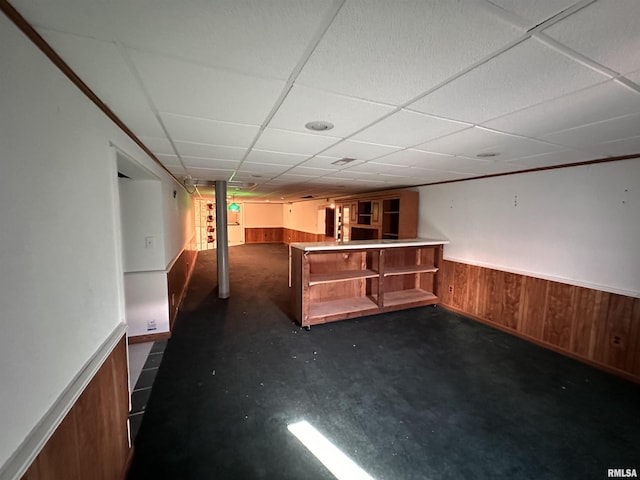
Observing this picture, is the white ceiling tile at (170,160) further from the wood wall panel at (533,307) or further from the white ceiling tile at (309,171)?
the wood wall panel at (533,307)

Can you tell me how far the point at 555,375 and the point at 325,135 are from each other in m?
3.34

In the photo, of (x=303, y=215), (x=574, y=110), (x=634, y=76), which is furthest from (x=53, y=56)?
(x=303, y=215)

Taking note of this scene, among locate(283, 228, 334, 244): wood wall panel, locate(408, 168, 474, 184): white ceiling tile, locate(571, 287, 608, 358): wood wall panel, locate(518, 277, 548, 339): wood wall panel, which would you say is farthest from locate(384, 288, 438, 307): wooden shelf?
locate(283, 228, 334, 244): wood wall panel

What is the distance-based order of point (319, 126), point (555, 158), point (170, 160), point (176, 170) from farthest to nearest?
point (176, 170)
point (170, 160)
point (555, 158)
point (319, 126)

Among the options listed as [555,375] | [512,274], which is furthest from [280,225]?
[555,375]

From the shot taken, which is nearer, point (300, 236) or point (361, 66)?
point (361, 66)

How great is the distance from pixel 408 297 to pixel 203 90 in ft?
13.9

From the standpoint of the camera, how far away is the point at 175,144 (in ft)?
7.63

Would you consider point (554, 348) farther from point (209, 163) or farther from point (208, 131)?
point (209, 163)

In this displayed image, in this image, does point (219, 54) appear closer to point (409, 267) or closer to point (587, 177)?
point (587, 177)

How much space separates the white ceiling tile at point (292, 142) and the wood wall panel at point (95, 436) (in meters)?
1.77

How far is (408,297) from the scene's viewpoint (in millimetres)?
4469

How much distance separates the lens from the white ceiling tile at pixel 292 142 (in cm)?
198
